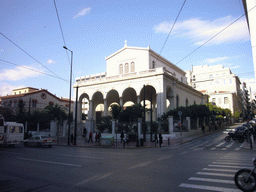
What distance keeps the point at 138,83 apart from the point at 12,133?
22.8 meters

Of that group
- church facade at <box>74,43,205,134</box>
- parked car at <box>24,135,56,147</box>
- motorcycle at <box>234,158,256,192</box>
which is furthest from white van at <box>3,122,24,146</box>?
motorcycle at <box>234,158,256,192</box>

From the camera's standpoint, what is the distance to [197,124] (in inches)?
1444

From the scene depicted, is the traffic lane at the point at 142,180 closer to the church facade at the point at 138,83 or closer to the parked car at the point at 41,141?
the parked car at the point at 41,141

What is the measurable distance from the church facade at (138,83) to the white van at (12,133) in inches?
466

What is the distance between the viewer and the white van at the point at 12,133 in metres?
20.8

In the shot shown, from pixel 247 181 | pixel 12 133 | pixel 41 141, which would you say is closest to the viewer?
pixel 247 181

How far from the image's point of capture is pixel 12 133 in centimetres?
2141

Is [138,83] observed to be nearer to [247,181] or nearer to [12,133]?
[12,133]

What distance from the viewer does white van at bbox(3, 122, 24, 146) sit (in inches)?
819

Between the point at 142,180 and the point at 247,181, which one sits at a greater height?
the point at 247,181

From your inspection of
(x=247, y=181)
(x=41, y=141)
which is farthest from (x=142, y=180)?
(x=41, y=141)

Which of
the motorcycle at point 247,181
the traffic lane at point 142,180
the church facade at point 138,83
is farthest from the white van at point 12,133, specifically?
the motorcycle at point 247,181

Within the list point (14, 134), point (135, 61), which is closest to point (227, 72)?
point (135, 61)

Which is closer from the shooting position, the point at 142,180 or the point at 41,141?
the point at 142,180
